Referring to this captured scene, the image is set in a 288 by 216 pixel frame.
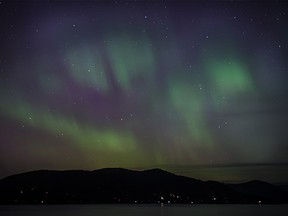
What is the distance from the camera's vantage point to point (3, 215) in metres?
140

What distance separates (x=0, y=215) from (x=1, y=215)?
0.36m

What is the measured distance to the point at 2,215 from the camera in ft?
460

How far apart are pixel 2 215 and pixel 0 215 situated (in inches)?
40.9

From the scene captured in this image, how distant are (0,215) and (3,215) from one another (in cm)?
189

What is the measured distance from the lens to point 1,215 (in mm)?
140625

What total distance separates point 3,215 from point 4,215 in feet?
2.05

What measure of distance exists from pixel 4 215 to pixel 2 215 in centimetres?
149

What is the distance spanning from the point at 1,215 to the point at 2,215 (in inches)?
29.5

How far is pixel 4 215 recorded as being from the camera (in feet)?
456

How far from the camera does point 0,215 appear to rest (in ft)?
461
